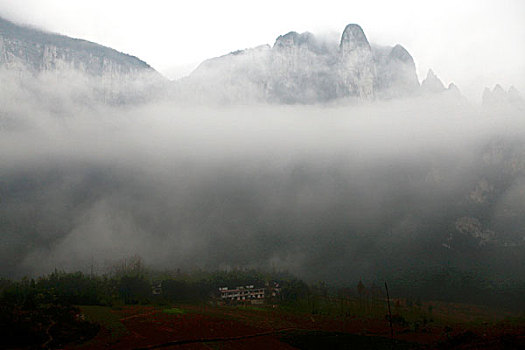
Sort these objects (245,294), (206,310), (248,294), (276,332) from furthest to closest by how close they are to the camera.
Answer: (248,294) < (245,294) < (206,310) < (276,332)

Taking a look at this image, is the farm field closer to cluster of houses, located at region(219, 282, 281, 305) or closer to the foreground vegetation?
the foreground vegetation

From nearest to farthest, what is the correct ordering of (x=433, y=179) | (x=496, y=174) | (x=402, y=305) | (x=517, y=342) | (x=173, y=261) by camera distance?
(x=517, y=342)
(x=402, y=305)
(x=496, y=174)
(x=433, y=179)
(x=173, y=261)

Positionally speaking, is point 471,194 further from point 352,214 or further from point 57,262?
point 57,262

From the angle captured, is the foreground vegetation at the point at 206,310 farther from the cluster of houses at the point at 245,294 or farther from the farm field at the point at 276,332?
the cluster of houses at the point at 245,294

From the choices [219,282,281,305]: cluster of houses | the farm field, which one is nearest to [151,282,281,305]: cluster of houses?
[219,282,281,305]: cluster of houses

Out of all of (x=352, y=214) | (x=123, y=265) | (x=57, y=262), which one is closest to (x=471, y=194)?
(x=352, y=214)

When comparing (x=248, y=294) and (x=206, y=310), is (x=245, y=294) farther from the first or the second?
(x=206, y=310)

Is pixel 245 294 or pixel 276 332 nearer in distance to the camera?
pixel 276 332

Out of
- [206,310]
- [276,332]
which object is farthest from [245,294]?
[276,332]

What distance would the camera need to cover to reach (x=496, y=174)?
171 meters

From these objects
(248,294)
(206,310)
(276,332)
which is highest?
(206,310)

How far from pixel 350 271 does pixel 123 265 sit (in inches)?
3696

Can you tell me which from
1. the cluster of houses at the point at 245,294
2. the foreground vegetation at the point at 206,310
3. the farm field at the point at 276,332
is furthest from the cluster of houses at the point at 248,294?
the farm field at the point at 276,332

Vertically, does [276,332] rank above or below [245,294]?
above
